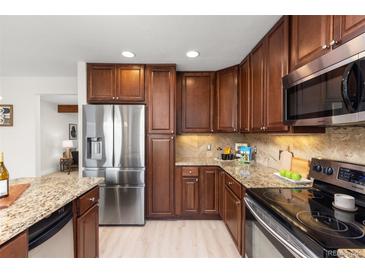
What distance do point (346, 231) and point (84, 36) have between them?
2522mm

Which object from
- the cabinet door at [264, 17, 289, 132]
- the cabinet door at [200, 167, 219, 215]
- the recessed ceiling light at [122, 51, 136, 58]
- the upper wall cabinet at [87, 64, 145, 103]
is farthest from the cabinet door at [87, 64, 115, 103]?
the cabinet door at [264, 17, 289, 132]

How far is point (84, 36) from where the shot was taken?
189 centimetres

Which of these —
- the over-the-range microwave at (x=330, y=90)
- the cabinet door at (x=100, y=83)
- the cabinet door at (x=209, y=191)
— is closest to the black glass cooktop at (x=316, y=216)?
the over-the-range microwave at (x=330, y=90)

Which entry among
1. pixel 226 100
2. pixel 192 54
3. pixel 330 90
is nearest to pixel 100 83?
pixel 192 54

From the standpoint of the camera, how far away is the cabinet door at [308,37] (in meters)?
1.08

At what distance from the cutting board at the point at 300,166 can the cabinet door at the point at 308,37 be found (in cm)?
90

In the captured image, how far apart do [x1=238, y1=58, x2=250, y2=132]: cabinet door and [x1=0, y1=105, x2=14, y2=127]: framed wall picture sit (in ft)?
13.8

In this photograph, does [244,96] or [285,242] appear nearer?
[285,242]

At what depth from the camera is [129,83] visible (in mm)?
2623

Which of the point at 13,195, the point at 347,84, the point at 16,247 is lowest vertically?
the point at 16,247

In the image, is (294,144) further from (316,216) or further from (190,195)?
(190,195)

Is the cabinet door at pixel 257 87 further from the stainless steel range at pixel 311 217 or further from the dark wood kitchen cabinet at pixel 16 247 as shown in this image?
the dark wood kitchen cabinet at pixel 16 247

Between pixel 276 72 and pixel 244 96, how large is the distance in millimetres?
859
